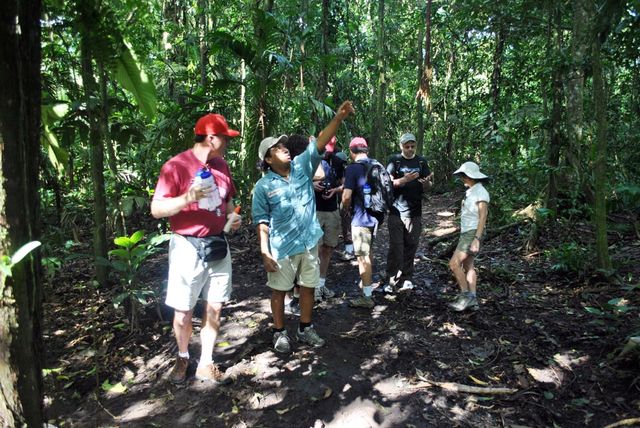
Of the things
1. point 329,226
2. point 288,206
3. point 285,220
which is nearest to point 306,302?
point 285,220

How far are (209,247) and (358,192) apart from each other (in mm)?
2409

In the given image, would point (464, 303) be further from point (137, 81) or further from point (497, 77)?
point (497, 77)

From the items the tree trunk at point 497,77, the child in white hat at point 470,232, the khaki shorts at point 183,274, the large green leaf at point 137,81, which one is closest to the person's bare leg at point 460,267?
the child in white hat at point 470,232

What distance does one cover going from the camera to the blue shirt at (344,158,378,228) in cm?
521

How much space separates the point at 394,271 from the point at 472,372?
201 centimetres

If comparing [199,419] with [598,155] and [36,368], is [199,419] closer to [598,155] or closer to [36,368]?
[36,368]

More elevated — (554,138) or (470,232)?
(554,138)

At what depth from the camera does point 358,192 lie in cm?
525

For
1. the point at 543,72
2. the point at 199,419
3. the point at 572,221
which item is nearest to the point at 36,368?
the point at 199,419

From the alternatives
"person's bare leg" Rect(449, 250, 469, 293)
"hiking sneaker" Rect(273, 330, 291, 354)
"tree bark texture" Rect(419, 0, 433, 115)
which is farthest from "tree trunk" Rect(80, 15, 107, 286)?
"tree bark texture" Rect(419, 0, 433, 115)

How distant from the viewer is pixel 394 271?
564 cm

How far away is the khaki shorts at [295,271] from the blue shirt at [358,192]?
4.44ft

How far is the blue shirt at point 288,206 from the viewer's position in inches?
151

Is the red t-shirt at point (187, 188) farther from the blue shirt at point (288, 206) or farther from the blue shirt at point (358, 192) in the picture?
the blue shirt at point (358, 192)
